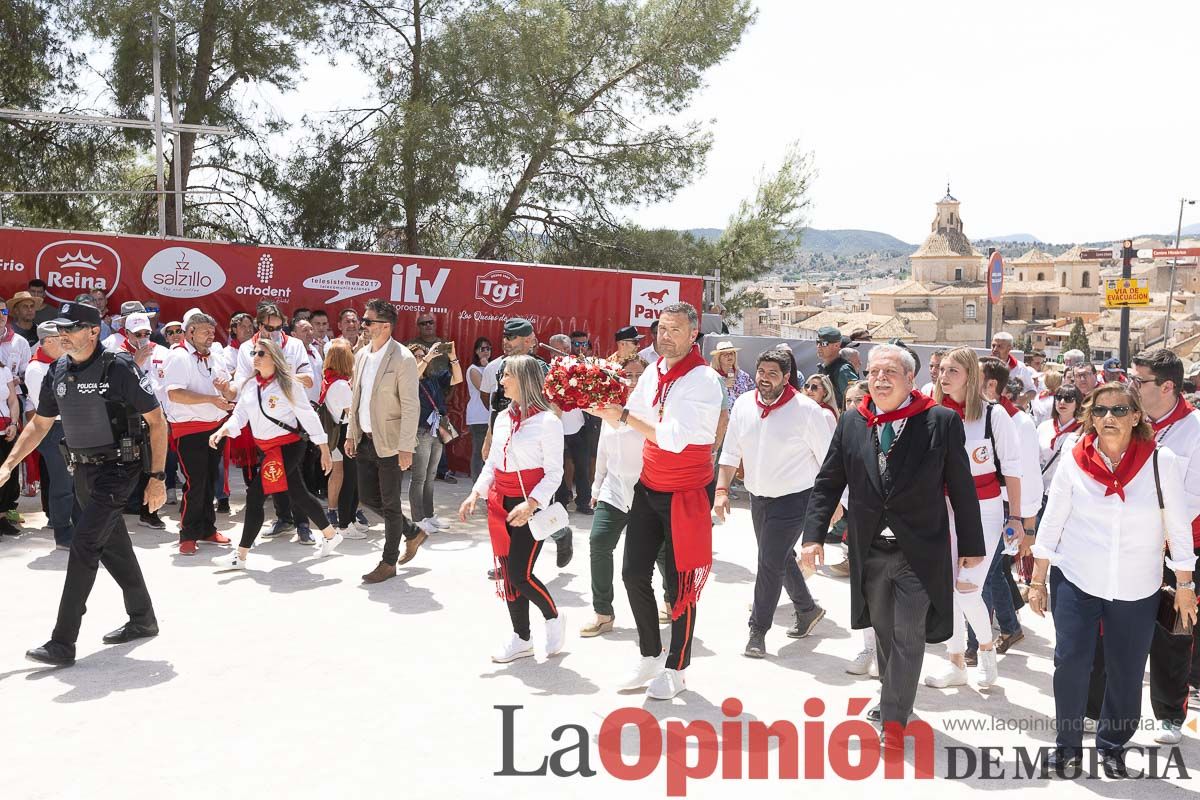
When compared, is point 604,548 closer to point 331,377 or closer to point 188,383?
point 331,377

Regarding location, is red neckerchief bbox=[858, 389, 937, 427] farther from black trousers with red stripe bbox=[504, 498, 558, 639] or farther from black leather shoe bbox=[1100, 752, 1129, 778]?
black trousers with red stripe bbox=[504, 498, 558, 639]

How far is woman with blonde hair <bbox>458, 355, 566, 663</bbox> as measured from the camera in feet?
18.2

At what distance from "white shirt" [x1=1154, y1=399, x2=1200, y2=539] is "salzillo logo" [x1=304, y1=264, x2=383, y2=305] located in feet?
30.3

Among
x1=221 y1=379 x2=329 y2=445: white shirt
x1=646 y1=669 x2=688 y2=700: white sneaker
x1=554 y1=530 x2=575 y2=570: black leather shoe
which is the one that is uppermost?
x1=221 y1=379 x2=329 y2=445: white shirt

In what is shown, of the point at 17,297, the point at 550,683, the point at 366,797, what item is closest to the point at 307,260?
the point at 17,297

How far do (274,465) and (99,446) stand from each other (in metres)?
2.04

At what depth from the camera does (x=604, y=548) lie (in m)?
6.18

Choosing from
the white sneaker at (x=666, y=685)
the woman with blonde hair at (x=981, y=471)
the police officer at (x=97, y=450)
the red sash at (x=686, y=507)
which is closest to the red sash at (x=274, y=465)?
the police officer at (x=97, y=450)

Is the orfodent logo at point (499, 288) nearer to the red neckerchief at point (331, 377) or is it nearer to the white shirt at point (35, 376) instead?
the red neckerchief at point (331, 377)

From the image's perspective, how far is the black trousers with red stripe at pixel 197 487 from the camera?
8086 millimetres

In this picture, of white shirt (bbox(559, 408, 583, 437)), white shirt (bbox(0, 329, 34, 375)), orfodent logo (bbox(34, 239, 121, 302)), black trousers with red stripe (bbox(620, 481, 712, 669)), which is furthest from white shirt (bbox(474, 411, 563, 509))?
orfodent logo (bbox(34, 239, 121, 302))

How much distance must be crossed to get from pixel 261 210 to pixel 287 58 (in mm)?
2403

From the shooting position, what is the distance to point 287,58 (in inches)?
607

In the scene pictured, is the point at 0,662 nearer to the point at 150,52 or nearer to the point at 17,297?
the point at 17,297
